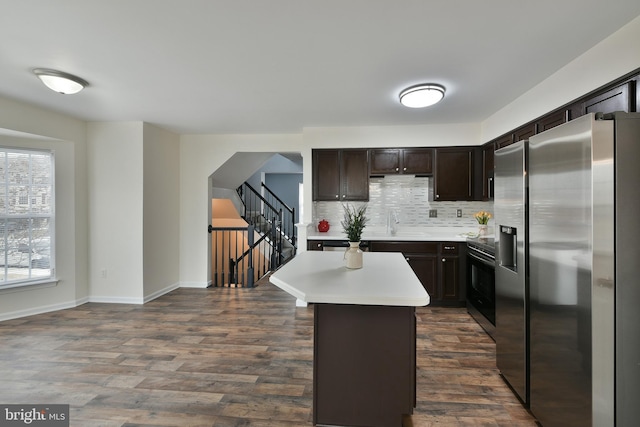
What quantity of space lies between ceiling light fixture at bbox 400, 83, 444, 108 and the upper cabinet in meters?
1.41

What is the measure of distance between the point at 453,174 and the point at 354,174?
1389 millimetres

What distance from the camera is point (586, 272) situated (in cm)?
147

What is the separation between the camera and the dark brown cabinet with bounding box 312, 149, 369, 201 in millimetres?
4586

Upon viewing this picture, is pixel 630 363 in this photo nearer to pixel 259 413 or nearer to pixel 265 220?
pixel 259 413

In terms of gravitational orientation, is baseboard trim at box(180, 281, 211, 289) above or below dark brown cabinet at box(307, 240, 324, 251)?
below

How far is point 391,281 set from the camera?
1717mm

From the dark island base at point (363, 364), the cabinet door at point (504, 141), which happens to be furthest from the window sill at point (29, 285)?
the cabinet door at point (504, 141)

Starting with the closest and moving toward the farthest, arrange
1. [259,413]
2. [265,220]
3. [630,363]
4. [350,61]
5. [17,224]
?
[630,363]
[259,413]
[350,61]
[17,224]
[265,220]

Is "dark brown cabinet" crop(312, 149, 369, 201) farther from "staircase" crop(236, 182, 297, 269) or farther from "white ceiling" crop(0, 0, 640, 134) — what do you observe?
"staircase" crop(236, 182, 297, 269)

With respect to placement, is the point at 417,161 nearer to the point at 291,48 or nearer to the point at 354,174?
the point at 354,174

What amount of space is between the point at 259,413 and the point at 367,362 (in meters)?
0.85

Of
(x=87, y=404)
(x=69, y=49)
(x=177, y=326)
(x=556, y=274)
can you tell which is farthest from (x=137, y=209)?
(x=556, y=274)

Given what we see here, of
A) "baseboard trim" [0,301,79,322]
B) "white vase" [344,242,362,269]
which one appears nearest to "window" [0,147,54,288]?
"baseboard trim" [0,301,79,322]

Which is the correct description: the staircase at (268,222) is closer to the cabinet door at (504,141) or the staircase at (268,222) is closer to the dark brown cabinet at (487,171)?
the dark brown cabinet at (487,171)
